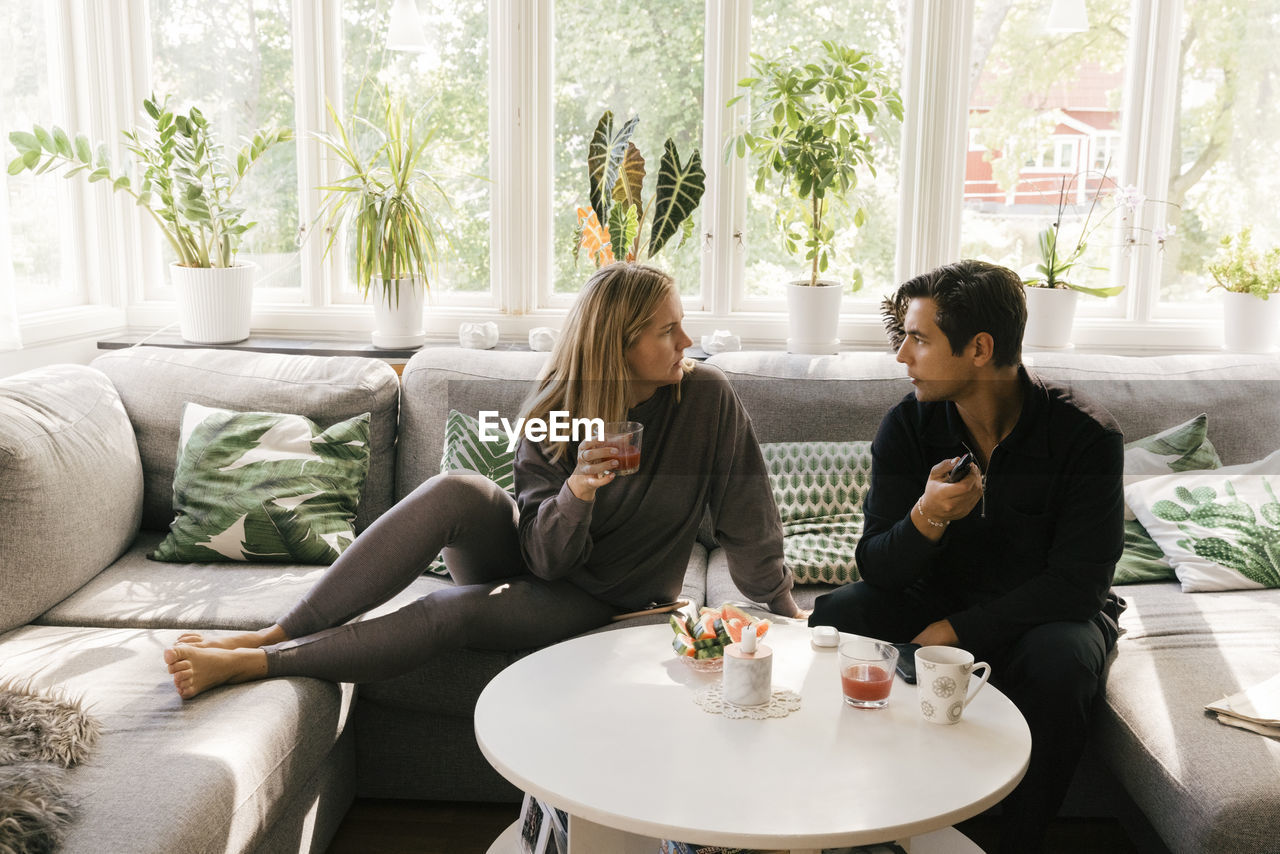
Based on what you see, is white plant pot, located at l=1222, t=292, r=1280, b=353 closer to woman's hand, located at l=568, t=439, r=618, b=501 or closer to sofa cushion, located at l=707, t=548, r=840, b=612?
sofa cushion, located at l=707, t=548, r=840, b=612

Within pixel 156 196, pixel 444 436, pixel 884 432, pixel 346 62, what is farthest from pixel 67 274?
pixel 884 432

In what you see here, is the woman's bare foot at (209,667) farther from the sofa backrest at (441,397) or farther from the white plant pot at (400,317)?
the white plant pot at (400,317)

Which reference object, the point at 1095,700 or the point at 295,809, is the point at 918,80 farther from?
the point at 295,809

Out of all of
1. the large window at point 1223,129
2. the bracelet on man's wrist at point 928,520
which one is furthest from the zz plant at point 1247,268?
the bracelet on man's wrist at point 928,520

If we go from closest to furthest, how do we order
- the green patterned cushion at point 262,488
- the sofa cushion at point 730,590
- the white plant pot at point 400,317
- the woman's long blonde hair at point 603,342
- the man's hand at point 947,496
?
the man's hand at point 947,496, the woman's long blonde hair at point 603,342, the sofa cushion at point 730,590, the green patterned cushion at point 262,488, the white plant pot at point 400,317

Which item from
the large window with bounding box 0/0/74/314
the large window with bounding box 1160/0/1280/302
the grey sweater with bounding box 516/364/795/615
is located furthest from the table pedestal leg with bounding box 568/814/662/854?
the large window with bounding box 1160/0/1280/302

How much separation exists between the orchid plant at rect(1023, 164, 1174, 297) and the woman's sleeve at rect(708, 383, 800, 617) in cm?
143

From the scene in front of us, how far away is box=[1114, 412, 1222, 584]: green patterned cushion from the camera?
255 centimetres

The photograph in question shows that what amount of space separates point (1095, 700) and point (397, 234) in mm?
2161

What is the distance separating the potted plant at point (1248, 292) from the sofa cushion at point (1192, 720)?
1107 mm

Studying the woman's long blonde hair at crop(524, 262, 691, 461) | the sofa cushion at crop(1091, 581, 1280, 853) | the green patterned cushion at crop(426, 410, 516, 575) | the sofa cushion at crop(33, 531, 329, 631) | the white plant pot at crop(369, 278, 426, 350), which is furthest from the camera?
the white plant pot at crop(369, 278, 426, 350)

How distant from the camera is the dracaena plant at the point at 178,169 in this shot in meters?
3.02

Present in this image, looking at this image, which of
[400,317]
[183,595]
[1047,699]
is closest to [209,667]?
[183,595]

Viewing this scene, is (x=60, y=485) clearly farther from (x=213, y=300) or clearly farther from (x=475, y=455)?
(x=213, y=300)
